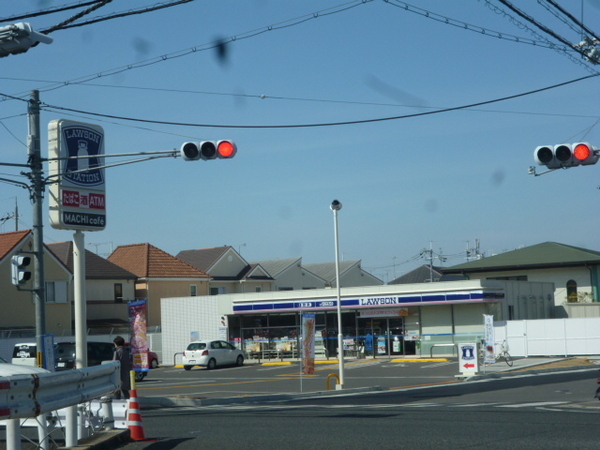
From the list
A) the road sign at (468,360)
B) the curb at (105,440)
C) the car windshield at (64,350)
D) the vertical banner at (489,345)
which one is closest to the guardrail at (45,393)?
the curb at (105,440)

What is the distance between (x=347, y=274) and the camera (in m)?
83.6

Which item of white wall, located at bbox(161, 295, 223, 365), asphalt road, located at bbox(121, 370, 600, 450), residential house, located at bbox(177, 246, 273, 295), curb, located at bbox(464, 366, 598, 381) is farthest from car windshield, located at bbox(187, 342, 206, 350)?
residential house, located at bbox(177, 246, 273, 295)

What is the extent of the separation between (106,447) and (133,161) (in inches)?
320

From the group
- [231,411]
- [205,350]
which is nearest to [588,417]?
[231,411]

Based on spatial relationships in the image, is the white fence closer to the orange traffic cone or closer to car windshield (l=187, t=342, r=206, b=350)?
car windshield (l=187, t=342, r=206, b=350)

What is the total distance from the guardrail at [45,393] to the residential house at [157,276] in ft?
160

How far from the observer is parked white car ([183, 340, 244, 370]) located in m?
42.5

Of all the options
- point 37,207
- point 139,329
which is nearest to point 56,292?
point 139,329

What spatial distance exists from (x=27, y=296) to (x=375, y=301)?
2098cm

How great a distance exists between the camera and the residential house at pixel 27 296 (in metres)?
47.5

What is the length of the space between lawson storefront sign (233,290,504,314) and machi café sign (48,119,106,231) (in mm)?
25485

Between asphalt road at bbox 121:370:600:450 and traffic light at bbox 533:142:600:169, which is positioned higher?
traffic light at bbox 533:142:600:169

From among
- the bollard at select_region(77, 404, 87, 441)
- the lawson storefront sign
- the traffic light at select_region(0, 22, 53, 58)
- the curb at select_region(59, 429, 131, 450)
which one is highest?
the traffic light at select_region(0, 22, 53, 58)

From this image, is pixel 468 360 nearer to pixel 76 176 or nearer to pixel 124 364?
pixel 124 364
